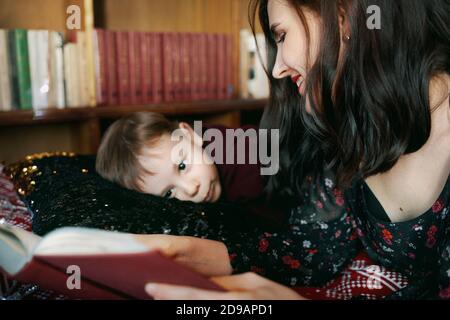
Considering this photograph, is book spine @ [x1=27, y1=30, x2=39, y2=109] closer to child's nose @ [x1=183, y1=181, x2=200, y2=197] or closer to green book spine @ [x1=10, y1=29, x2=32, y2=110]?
green book spine @ [x1=10, y1=29, x2=32, y2=110]

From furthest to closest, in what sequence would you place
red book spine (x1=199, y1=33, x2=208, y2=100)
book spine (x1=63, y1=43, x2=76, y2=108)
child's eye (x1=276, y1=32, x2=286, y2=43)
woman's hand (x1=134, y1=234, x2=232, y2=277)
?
red book spine (x1=199, y1=33, x2=208, y2=100)
book spine (x1=63, y1=43, x2=76, y2=108)
child's eye (x1=276, y1=32, x2=286, y2=43)
woman's hand (x1=134, y1=234, x2=232, y2=277)

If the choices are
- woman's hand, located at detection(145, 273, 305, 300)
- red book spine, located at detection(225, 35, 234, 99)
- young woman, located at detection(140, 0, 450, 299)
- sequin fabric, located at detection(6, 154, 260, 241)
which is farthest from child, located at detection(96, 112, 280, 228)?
red book spine, located at detection(225, 35, 234, 99)

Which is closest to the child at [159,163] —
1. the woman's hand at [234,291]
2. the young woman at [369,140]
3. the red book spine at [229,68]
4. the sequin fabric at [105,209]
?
Result: the sequin fabric at [105,209]

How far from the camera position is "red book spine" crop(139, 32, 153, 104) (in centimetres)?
174

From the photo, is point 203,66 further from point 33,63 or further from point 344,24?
point 344,24

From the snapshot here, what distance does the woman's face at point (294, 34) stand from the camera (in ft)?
2.77

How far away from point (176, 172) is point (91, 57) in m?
0.65

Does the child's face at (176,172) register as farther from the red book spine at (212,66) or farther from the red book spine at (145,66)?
the red book spine at (212,66)

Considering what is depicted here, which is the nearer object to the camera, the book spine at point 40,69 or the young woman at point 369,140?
the young woman at point 369,140

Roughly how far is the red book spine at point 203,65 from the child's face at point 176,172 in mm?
685

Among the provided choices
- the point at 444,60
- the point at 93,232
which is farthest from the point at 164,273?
the point at 444,60

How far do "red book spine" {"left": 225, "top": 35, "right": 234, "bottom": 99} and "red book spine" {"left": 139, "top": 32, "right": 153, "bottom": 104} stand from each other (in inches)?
14.3

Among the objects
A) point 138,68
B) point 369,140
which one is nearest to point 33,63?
point 138,68

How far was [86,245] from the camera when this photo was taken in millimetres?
448
